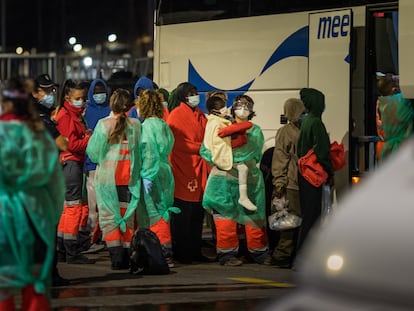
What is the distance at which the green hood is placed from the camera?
11555 mm

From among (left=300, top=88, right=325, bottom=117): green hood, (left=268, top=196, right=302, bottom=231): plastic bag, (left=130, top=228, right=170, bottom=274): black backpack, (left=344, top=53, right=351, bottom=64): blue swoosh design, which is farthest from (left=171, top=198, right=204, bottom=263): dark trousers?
(left=344, top=53, right=351, bottom=64): blue swoosh design

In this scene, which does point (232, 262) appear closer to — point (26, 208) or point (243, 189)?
point (243, 189)

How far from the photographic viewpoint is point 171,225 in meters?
12.8

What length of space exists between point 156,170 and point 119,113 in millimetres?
683

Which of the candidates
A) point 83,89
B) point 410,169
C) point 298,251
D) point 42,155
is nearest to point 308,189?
A: point 298,251

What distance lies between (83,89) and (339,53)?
265cm

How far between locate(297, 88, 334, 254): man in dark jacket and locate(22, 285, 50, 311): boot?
16.9 ft

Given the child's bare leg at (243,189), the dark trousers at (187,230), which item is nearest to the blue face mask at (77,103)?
the dark trousers at (187,230)

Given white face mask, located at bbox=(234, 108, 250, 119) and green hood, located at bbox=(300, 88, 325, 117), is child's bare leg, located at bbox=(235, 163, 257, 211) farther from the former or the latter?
green hood, located at bbox=(300, 88, 325, 117)

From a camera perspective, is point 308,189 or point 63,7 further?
point 63,7

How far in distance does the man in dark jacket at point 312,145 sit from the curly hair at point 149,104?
1431 millimetres

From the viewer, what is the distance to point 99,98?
1312cm

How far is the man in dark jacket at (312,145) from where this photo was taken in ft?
37.7

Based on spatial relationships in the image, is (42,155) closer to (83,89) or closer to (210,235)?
(83,89)
